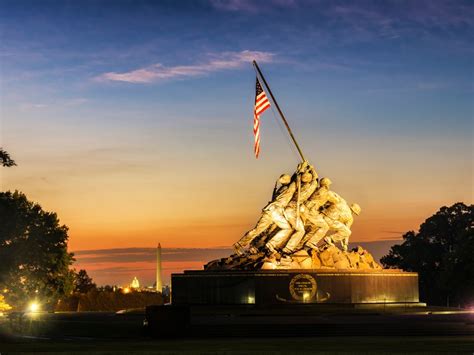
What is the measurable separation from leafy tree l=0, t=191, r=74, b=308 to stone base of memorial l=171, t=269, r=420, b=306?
24250mm

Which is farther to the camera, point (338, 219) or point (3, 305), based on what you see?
point (3, 305)

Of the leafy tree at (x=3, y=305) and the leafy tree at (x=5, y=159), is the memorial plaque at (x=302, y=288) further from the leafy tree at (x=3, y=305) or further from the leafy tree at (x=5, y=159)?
the leafy tree at (x=3, y=305)

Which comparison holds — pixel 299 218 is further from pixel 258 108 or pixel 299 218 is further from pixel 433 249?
pixel 433 249

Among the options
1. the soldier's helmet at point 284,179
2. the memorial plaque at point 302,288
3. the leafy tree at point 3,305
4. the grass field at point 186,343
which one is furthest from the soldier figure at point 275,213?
the leafy tree at point 3,305

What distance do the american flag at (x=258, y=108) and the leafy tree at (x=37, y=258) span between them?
23.6m

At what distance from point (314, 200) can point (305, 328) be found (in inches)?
555

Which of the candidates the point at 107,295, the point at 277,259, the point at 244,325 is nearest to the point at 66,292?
the point at 107,295

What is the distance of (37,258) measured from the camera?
70.0m

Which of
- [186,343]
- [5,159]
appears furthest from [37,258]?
[186,343]

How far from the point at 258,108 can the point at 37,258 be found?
97.4ft

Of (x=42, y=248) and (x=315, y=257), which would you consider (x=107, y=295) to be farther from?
(x=315, y=257)

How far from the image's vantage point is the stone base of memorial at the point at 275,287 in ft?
139

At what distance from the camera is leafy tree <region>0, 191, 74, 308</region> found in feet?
225

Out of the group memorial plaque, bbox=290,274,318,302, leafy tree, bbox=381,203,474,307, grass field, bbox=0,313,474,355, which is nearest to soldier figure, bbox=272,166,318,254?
memorial plaque, bbox=290,274,318,302
